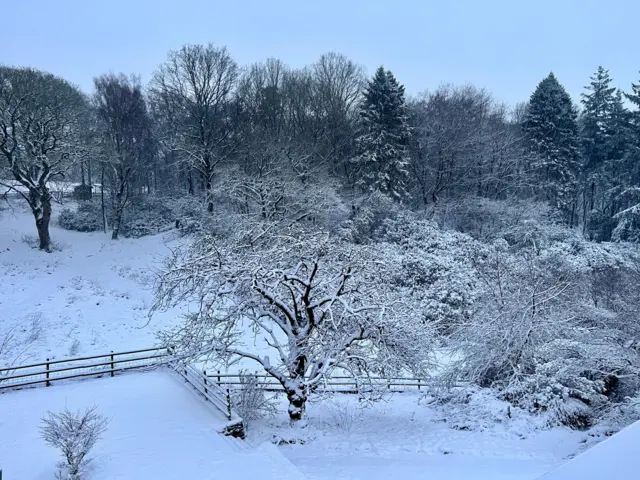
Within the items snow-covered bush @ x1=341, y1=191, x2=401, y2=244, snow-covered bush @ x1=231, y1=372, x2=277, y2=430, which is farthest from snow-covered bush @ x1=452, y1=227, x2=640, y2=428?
snow-covered bush @ x1=341, y1=191, x2=401, y2=244

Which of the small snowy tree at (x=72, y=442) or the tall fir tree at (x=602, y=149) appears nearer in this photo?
the small snowy tree at (x=72, y=442)

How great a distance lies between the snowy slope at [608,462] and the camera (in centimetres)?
166

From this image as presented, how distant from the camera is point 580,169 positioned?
35062mm

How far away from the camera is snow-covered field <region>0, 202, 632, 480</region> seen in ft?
30.7

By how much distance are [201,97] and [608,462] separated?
116ft

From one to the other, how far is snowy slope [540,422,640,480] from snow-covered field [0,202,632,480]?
331 inches

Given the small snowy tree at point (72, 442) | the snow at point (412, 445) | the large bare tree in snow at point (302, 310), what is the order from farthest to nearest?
the large bare tree in snow at point (302, 310)
the snow at point (412, 445)
the small snowy tree at point (72, 442)

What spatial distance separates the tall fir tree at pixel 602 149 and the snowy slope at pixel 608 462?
36956 mm

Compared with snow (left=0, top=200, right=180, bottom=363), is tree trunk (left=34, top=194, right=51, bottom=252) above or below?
above

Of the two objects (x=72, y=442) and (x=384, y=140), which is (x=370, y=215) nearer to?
(x=384, y=140)

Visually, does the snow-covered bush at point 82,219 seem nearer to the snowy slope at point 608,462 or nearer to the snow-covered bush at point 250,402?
the snow-covered bush at point 250,402

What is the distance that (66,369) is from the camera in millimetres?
12828

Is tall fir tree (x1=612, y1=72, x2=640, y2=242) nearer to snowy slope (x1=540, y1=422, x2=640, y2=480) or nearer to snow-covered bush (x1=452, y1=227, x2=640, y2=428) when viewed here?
snow-covered bush (x1=452, y1=227, x2=640, y2=428)

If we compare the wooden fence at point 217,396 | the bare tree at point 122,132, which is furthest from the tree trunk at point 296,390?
the bare tree at point 122,132
